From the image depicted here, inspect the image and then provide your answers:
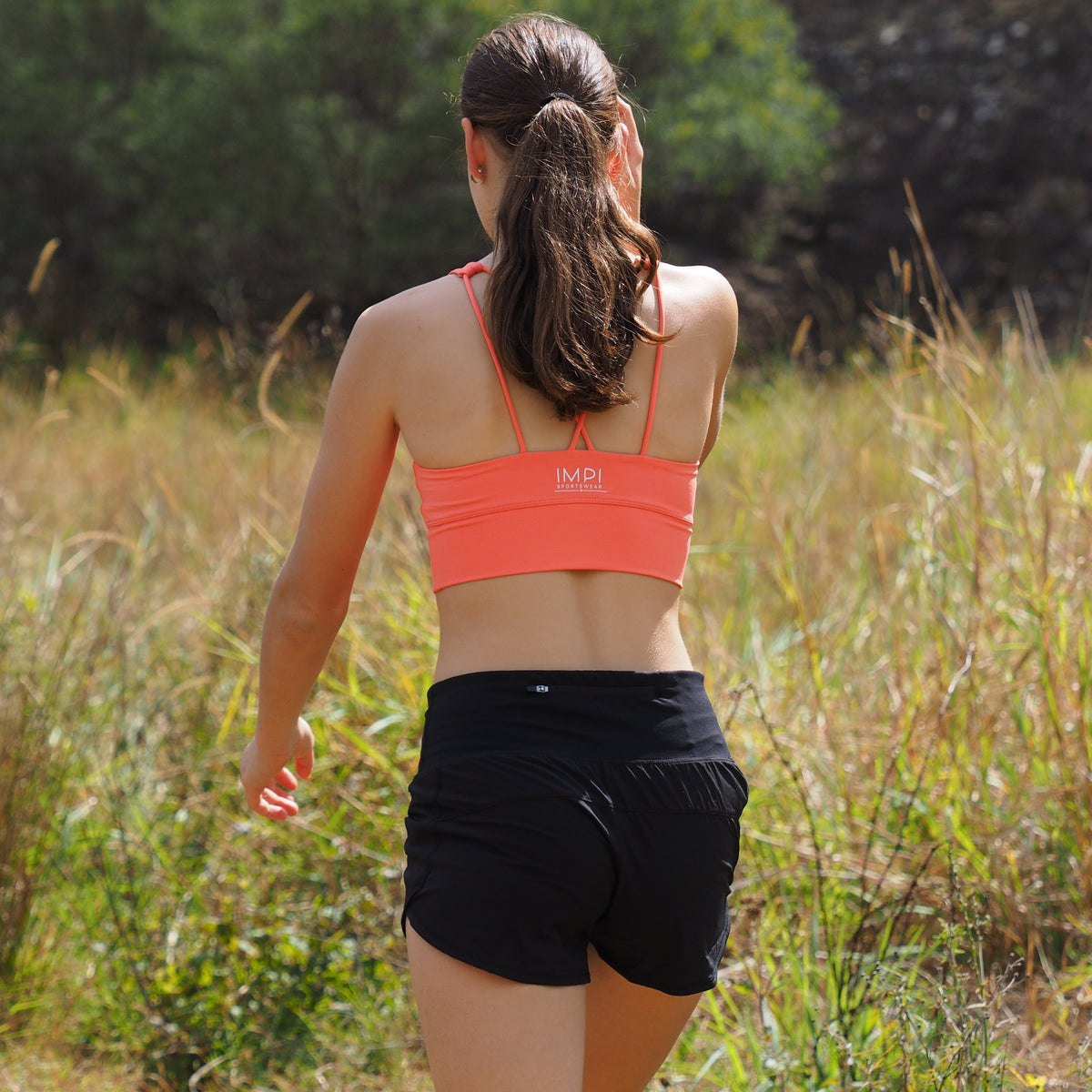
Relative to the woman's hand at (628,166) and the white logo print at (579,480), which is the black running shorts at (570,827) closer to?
the white logo print at (579,480)

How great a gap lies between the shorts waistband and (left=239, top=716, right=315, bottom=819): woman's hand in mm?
310

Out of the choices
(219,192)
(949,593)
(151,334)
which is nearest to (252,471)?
(949,593)

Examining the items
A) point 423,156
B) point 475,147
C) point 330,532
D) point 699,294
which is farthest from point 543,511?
point 423,156

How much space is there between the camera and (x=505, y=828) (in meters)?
1.34

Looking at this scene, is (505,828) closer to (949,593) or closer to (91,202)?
(949,593)

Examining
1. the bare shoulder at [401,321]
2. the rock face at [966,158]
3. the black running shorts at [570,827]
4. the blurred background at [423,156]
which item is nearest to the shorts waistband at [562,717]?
the black running shorts at [570,827]

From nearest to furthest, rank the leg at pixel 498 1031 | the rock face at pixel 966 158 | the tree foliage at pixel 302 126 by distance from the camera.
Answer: the leg at pixel 498 1031, the tree foliage at pixel 302 126, the rock face at pixel 966 158

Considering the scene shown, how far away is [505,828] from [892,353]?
2.14m

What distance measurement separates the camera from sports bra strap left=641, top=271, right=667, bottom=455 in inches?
58.7

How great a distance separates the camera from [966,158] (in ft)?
38.8

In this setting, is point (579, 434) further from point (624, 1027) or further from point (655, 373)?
point (624, 1027)

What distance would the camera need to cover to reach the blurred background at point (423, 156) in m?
9.91

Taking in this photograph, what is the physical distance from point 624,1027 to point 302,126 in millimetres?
9506

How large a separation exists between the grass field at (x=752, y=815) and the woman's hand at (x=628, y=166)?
947mm
